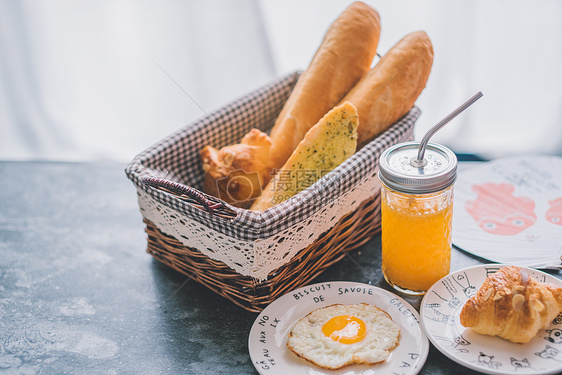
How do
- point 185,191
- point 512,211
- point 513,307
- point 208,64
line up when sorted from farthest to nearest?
point 208,64 < point 512,211 < point 185,191 < point 513,307

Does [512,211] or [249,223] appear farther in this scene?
[512,211]

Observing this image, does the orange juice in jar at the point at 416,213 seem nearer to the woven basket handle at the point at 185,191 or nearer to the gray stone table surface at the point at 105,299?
the gray stone table surface at the point at 105,299

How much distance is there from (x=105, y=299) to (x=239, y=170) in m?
0.37

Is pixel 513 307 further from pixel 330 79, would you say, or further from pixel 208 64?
pixel 208 64

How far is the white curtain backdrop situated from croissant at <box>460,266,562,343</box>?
884 millimetres

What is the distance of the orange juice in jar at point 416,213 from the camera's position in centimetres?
94

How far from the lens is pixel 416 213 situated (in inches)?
39.0

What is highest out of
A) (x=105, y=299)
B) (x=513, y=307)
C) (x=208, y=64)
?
(x=208, y=64)

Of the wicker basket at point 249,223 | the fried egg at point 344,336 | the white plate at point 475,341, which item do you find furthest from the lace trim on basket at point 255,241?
the white plate at point 475,341

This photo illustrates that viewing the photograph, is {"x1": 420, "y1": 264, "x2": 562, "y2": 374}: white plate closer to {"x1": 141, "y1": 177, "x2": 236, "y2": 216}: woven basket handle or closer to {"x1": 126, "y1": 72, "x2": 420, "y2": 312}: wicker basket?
{"x1": 126, "y1": 72, "x2": 420, "y2": 312}: wicker basket

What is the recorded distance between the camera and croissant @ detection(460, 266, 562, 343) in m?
0.89

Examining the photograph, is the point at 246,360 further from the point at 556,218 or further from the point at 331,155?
the point at 556,218

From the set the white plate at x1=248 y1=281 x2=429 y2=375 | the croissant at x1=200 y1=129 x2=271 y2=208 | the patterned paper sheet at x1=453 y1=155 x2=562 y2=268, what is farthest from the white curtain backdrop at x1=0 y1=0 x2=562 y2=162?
the white plate at x1=248 y1=281 x2=429 y2=375

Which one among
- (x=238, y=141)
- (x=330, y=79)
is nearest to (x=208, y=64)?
(x=238, y=141)
